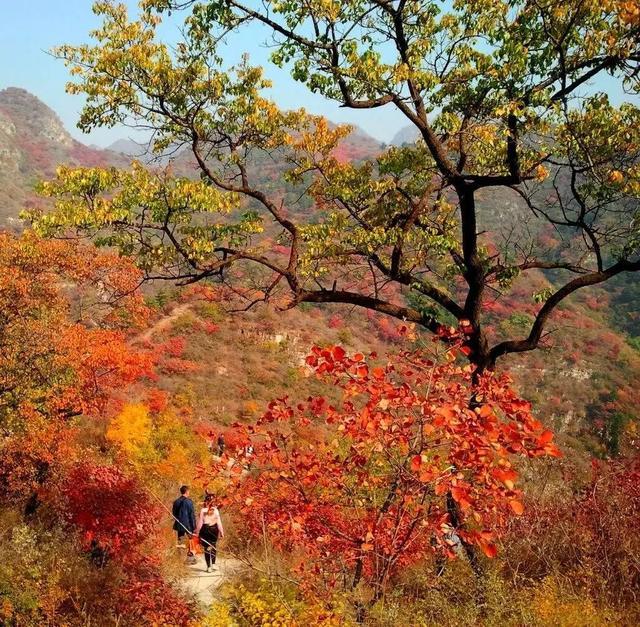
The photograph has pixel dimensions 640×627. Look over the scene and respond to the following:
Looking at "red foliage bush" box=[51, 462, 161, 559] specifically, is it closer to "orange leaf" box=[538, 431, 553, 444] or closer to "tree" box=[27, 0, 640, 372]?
"tree" box=[27, 0, 640, 372]

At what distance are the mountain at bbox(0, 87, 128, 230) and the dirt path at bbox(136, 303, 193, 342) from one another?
2659cm

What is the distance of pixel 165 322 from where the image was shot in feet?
156

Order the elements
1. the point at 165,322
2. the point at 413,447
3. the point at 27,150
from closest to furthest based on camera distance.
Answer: the point at 413,447
the point at 165,322
the point at 27,150

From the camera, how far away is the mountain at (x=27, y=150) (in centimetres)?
7212

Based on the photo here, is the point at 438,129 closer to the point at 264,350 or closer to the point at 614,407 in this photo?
the point at 264,350

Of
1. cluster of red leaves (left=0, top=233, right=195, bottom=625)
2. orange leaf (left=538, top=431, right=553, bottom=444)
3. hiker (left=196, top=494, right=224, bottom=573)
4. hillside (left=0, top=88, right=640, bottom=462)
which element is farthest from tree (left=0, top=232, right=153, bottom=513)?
hillside (left=0, top=88, right=640, bottom=462)

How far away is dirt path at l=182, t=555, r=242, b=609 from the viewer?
369 inches

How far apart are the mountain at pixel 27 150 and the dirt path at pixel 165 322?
87.2 feet

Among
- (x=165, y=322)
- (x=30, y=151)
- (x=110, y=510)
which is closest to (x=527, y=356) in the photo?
(x=165, y=322)

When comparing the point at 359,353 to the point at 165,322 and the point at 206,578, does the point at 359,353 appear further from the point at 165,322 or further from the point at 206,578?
the point at 165,322

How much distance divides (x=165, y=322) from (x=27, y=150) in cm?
8041

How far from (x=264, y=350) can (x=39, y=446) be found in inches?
1417

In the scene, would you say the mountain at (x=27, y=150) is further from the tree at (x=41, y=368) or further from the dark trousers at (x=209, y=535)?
the dark trousers at (x=209, y=535)

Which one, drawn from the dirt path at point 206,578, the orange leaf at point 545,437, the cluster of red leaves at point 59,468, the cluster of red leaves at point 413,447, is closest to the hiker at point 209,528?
the dirt path at point 206,578
